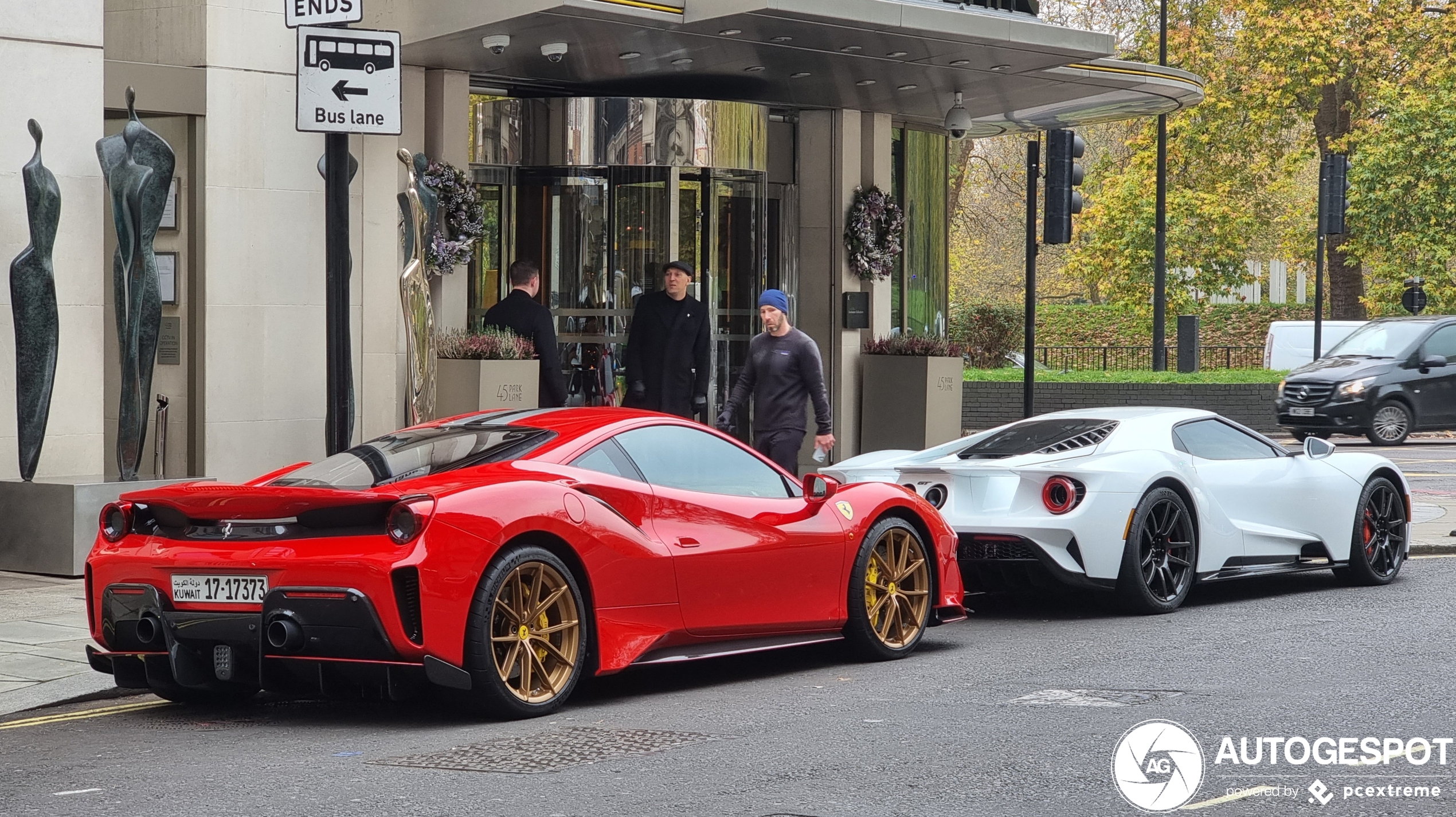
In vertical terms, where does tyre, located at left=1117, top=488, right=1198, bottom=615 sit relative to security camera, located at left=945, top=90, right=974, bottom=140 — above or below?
below

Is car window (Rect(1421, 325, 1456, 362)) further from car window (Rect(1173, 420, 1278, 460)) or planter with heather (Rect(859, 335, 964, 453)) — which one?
car window (Rect(1173, 420, 1278, 460))

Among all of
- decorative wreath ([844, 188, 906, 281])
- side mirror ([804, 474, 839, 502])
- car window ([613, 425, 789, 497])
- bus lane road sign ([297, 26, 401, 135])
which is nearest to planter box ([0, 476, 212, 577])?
bus lane road sign ([297, 26, 401, 135])

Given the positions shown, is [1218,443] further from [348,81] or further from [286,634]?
[286,634]

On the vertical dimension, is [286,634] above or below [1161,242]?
below

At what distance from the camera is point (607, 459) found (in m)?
7.54

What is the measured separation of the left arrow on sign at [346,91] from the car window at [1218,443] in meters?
5.02

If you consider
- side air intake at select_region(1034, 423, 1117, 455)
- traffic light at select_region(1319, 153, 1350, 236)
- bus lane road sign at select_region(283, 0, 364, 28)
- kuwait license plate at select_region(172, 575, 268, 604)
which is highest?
traffic light at select_region(1319, 153, 1350, 236)

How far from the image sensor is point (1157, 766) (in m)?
6.02

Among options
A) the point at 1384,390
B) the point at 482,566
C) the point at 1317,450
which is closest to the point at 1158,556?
the point at 1317,450

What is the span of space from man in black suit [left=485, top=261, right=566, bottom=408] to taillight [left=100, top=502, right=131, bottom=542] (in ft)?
19.9

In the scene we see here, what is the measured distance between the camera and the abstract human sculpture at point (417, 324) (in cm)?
1405

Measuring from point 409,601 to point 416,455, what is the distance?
1.06 meters

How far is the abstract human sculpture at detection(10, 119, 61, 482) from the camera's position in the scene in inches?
450

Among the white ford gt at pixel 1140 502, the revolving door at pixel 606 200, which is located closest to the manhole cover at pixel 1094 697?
the white ford gt at pixel 1140 502
